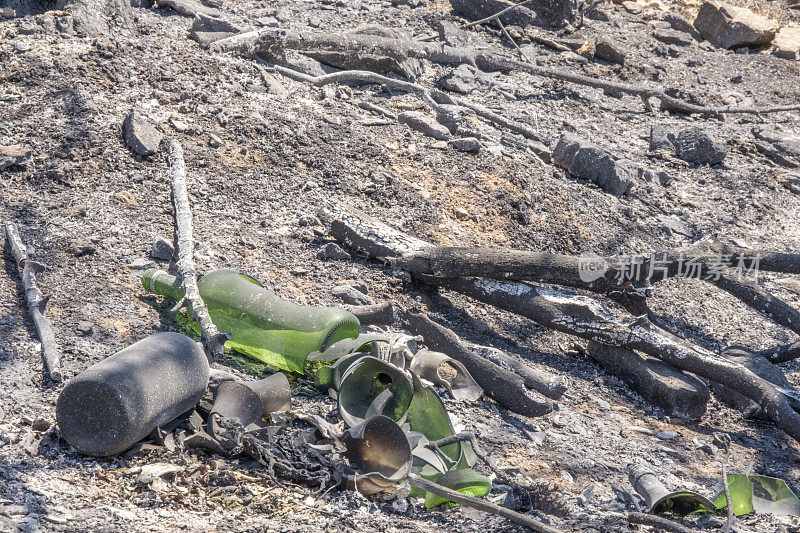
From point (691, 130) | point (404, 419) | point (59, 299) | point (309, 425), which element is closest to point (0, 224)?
point (59, 299)

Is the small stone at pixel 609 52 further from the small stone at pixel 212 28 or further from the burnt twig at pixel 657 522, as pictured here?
the burnt twig at pixel 657 522

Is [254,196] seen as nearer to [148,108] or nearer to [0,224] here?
[148,108]

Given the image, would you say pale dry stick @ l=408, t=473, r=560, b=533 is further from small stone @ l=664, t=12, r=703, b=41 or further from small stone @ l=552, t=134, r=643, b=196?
small stone @ l=664, t=12, r=703, b=41

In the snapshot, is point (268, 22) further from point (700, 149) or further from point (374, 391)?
point (374, 391)

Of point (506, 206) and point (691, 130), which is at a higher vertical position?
point (691, 130)

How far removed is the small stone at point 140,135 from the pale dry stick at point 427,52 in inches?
55.9

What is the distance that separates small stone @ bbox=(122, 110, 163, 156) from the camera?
143 inches

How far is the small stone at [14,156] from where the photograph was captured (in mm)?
3281

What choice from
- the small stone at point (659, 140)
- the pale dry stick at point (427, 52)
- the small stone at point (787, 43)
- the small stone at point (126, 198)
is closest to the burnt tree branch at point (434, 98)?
the pale dry stick at point (427, 52)

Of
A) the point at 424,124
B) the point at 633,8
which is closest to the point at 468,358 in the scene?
the point at 424,124

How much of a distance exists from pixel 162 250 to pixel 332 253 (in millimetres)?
774

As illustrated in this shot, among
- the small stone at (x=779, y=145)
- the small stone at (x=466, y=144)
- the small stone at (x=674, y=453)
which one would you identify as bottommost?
the small stone at (x=674, y=453)

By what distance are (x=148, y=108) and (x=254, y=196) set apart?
92 cm

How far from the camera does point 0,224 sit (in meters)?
2.90
